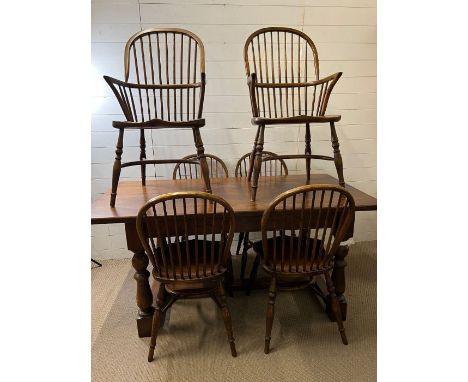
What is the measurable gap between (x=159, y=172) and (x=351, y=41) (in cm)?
213

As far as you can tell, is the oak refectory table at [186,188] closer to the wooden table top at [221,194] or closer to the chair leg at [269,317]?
the wooden table top at [221,194]

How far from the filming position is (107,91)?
2.64 m

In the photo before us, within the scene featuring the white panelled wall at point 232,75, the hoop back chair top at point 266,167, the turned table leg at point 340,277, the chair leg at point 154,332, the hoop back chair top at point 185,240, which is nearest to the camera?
the hoop back chair top at point 185,240

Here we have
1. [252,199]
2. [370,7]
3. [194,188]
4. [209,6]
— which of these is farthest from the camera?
[370,7]

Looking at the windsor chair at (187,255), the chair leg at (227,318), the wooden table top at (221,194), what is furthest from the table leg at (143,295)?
the chair leg at (227,318)

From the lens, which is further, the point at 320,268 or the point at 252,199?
the point at 252,199

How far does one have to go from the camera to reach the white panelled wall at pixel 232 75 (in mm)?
2594

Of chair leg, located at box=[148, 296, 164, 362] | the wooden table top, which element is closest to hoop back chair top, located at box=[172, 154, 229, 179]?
the wooden table top

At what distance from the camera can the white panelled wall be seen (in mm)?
2594

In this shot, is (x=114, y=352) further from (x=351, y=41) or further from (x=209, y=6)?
(x=351, y=41)

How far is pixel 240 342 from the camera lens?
179 centimetres

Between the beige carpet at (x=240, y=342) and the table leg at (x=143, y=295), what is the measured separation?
0.08 metres
